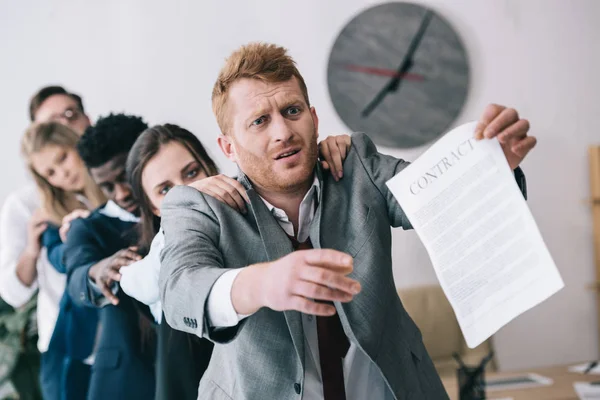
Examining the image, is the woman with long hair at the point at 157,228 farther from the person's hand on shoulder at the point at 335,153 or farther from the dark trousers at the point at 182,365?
the person's hand on shoulder at the point at 335,153

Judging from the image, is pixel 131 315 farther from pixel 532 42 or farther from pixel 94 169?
pixel 532 42

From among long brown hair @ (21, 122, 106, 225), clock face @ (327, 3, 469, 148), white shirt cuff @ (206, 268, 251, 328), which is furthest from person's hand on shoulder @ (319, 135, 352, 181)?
clock face @ (327, 3, 469, 148)

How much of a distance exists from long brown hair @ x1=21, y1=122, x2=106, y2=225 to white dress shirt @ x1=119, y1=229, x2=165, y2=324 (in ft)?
1.24

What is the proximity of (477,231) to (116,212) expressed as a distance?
1313 millimetres

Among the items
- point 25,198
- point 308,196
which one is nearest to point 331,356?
point 308,196

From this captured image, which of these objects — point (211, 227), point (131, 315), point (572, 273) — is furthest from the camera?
point (572, 273)

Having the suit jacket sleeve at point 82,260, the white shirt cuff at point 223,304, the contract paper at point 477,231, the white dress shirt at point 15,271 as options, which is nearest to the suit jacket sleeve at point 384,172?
the contract paper at point 477,231

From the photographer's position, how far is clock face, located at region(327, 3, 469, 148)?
2.92 m

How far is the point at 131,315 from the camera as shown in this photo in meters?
1.98

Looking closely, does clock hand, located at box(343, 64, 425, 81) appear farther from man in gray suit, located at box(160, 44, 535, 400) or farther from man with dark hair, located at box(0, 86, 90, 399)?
man in gray suit, located at box(160, 44, 535, 400)

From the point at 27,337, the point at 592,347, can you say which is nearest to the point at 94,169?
the point at 27,337

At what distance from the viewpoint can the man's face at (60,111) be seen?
2297 mm

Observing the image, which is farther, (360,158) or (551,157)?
(551,157)

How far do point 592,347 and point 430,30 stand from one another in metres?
1.88
